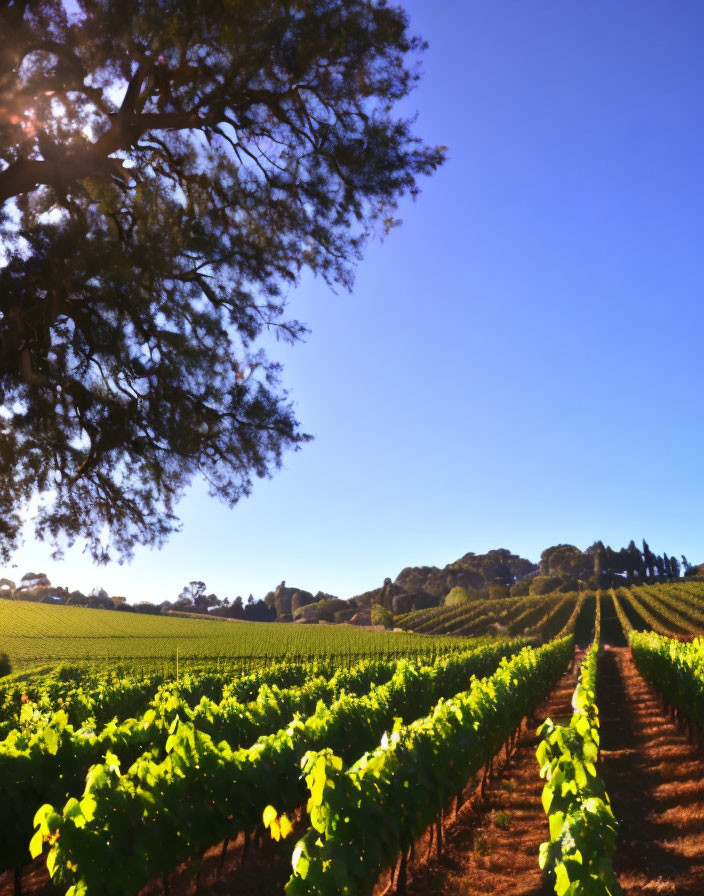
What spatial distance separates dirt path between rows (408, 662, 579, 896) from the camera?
4879 millimetres

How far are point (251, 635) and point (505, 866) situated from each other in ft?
164

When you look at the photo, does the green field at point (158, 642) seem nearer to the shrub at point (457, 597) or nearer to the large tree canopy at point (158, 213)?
the large tree canopy at point (158, 213)

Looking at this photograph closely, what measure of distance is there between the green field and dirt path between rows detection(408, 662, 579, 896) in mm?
27249

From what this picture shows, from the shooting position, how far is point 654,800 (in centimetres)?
711

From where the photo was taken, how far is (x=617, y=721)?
1330 cm

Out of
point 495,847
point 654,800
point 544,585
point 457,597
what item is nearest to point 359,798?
point 495,847

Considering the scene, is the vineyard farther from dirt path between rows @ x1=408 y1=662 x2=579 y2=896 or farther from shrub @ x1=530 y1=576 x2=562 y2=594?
shrub @ x1=530 y1=576 x2=562 y2=594

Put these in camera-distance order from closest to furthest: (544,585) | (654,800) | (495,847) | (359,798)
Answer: (359,798)
(495,847)
(654,800)
(544,585)

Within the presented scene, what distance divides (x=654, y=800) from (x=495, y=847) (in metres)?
2.57

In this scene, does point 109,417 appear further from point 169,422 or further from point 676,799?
point 676,799

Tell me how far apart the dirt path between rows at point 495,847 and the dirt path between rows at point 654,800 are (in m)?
0.77

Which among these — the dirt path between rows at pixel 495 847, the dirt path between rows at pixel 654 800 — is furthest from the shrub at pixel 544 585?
the dirt path between rows at pixel 495 847

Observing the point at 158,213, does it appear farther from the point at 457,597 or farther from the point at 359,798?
the point at 457,597

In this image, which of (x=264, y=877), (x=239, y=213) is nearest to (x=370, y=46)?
(x=239, y=213)
